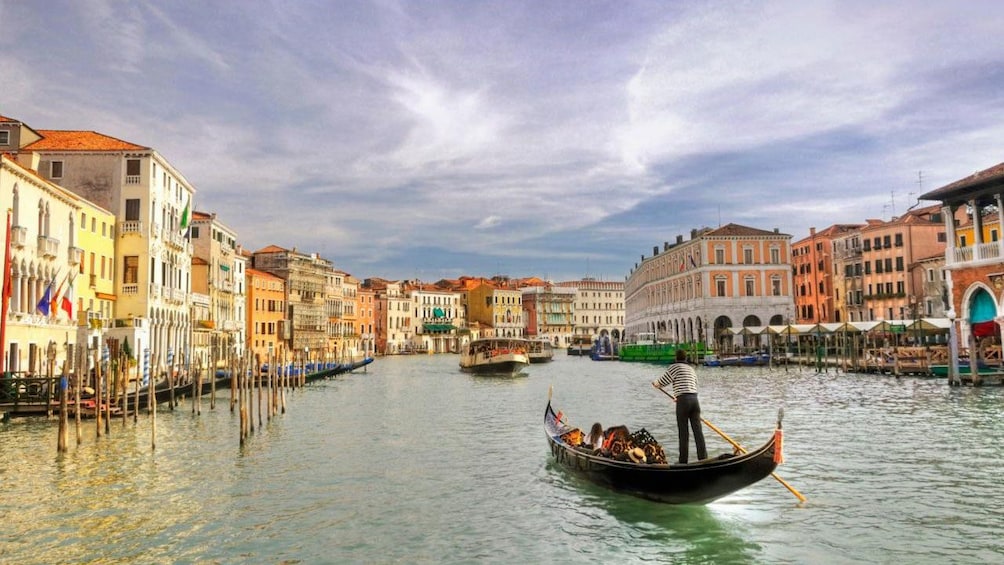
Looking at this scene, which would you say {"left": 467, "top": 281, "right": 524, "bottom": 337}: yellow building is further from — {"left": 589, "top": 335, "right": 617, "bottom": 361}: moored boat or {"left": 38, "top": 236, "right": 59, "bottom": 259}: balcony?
{"left": 38, "top": 236, "right": 59, "bottom": 259}: balcony

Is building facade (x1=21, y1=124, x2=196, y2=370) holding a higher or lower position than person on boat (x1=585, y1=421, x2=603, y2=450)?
higher

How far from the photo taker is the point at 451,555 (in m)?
7.55

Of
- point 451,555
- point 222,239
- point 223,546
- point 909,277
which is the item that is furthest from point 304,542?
point 909,277

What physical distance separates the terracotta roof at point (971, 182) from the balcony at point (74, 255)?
1066 inches

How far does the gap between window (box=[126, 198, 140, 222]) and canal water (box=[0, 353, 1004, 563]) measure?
12308 millimetres

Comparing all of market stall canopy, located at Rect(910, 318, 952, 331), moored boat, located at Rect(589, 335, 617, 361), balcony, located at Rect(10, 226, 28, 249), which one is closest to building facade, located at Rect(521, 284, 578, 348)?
moored boat, located at Rect(589, 335, 617, 361)

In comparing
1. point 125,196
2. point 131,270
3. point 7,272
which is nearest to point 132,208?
point 125,196

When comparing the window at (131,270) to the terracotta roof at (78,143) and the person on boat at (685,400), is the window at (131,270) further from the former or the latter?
the person on boat at (685,400)

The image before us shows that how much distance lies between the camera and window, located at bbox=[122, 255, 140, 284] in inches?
1137

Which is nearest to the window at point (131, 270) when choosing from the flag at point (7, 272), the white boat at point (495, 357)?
the flag at point (7, 272)

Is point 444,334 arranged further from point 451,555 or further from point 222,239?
point 451,555

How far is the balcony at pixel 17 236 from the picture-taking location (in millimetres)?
20109

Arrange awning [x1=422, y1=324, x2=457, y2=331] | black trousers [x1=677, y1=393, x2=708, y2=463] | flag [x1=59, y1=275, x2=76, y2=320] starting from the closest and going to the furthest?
black trousers [x1=677, y1=393, x2=708, y2=463]
flag [x1=59, y1=275, x2=76, y2=320]
awning [x1=422, y1=324, x2=457, y2=331]

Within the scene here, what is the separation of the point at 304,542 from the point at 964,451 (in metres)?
10.6
